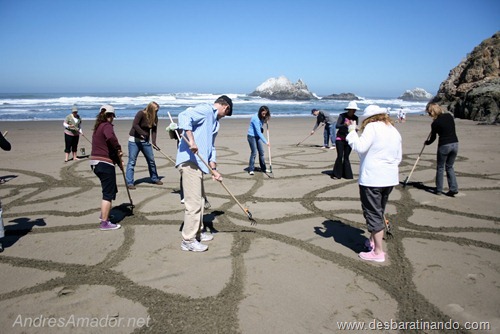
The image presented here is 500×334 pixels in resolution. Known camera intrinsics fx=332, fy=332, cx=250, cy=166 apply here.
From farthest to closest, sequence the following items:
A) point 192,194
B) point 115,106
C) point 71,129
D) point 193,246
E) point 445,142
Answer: point 115,106
point 71,129
point 445,142
point 193,246
point 192,194

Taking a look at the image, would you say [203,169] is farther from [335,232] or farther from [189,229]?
[335,232]

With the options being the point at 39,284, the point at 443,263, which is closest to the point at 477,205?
the point at 443,263

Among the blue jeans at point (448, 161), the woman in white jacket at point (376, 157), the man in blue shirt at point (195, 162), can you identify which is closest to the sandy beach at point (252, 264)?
the blue jeans at point (448, 161)

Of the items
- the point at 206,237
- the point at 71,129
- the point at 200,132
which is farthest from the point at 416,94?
the point at 200,132

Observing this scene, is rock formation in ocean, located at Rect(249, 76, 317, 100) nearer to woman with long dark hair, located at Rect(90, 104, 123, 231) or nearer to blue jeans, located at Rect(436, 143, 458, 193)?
→ blue jeans, located at Rect(436, 143, 458, 193)

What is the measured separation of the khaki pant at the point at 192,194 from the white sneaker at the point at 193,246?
0.12m

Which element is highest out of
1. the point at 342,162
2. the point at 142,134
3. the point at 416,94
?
the point at 416,94

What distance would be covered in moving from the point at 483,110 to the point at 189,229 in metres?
28.5

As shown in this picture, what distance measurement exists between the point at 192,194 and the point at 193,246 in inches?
29.8

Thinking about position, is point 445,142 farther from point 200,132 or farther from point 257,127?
point 200,132

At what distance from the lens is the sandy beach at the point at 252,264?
3254 millimetres

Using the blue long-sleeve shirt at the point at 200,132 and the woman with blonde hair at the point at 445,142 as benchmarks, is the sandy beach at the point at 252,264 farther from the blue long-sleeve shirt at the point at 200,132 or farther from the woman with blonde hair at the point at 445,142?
the blue long-sleeve shirt at the point at 200,132

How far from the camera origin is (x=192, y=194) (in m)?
4.42

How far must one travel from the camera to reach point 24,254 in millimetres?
4578
